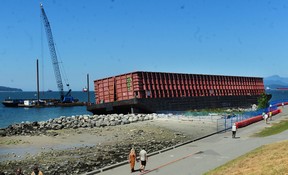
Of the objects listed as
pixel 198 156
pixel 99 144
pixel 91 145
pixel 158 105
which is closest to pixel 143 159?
pixel 198 156

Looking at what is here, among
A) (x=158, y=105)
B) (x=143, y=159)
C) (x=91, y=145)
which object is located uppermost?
(x=158, y=105)

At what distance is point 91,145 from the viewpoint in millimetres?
31547

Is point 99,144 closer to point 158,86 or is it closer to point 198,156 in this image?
point 198,156

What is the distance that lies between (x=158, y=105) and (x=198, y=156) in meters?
34.5

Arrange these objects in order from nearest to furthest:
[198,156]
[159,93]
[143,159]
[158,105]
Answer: [143,159] < [198,156] < [158,105] < [159,93]

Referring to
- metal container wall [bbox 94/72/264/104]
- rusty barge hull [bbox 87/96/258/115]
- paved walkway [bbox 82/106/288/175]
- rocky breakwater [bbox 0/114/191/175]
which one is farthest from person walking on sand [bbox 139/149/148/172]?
metal container wall [bbox 94/72/264/104]

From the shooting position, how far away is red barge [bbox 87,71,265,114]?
56122mm

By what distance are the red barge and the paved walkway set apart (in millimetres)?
24613

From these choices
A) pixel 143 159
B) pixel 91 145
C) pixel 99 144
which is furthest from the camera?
pixel 99 144

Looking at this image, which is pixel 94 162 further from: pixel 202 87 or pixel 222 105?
pixel 222 105

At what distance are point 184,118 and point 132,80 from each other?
1177cm

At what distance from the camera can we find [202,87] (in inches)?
2842

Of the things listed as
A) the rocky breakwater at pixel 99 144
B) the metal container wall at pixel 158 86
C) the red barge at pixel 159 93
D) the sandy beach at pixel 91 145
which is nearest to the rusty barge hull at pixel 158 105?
the red barge at pixel 159 93

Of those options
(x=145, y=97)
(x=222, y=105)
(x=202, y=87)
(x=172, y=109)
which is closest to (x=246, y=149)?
(x=145, y=97)
